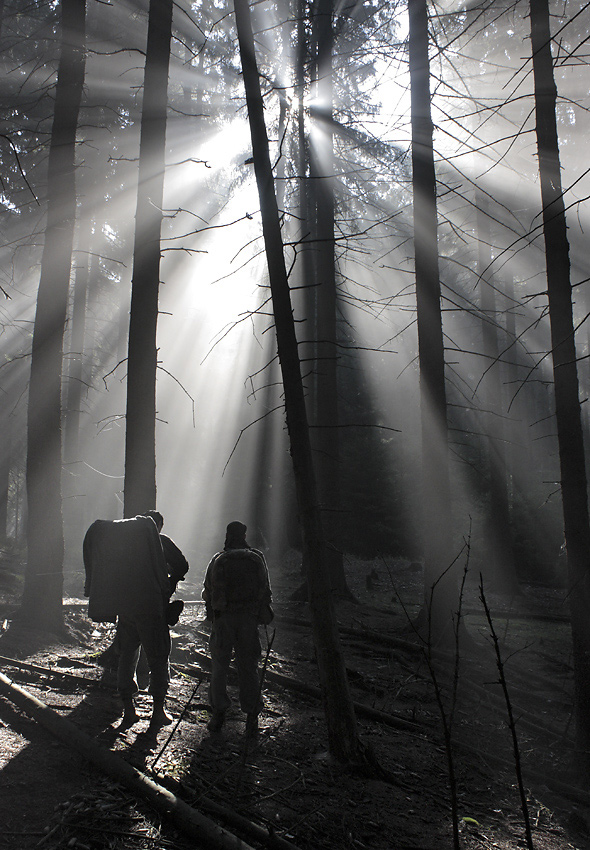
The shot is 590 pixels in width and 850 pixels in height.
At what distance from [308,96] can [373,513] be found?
13668 millimetres

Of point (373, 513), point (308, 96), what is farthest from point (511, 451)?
point (308, 96)

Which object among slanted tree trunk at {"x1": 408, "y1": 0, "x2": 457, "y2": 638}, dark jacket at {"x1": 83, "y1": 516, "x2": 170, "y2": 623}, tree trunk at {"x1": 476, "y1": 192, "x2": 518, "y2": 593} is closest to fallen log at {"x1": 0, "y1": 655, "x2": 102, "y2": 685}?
dark jacket at {"x1": 83, "y1": 516, "x2": 170, "y2": 623}

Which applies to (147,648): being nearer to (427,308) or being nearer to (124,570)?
(124,570)

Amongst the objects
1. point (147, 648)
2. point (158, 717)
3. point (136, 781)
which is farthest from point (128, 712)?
point (136, 781)

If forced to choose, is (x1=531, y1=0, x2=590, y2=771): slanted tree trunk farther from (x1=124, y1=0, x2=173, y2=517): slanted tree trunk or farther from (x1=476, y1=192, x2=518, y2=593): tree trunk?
(x1=476, y1=192, x2=518, y2=593): tree trunk

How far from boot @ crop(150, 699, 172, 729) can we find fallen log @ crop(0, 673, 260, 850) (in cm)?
73

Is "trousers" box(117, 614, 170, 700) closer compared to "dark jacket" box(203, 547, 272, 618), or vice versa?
"trousers" box(117, 614, 170, 700)

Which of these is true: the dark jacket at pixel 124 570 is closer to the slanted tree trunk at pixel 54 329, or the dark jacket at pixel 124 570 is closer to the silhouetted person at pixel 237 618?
the silhouetted person at pixel 237 618

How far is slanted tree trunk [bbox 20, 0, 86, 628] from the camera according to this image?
9.68m

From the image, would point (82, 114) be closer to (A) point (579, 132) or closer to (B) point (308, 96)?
(B) point (308, 96)

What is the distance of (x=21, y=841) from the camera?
336 centimetres

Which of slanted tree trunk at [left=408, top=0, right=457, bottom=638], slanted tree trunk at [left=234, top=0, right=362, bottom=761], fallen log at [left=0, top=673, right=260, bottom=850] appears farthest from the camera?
slanted tree trunk at [left=408, top=0, right=457, bottom=638]

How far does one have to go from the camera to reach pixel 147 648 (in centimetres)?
552

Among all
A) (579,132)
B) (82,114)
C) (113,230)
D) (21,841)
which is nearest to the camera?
(21,841)
